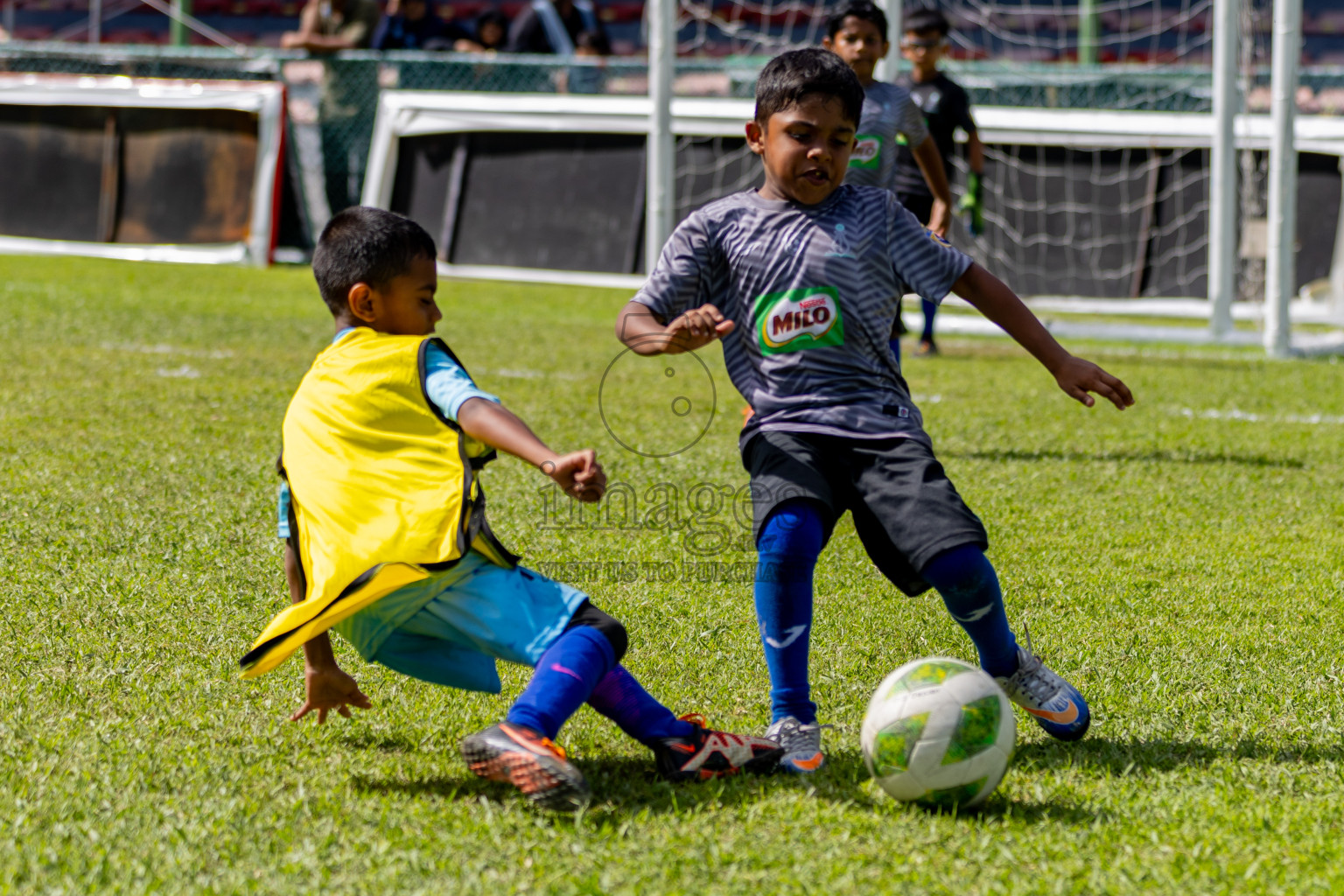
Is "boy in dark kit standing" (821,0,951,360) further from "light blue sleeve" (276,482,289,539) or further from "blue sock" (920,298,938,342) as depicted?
"light blue sleeve" (276,482,289,539)

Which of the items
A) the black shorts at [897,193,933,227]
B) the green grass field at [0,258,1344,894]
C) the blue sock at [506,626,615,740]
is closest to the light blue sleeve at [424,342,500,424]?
the blue sock at [506,626,615,740]

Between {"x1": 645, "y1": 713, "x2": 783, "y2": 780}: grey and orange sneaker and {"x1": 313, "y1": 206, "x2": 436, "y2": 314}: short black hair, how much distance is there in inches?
38.5

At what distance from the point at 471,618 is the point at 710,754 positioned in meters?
0.49

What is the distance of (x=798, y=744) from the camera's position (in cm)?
276

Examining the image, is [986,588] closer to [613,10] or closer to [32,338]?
[32,338]

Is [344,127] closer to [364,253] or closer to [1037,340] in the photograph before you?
[364,253]

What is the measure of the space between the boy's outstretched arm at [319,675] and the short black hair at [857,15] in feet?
12.5

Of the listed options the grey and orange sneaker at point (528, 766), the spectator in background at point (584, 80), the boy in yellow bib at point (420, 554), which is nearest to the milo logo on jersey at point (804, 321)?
the boy in yellow bib at point (420, 554)

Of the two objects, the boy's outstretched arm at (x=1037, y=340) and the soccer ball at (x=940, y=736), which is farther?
the boy's outstretched arm at (x=1037, y=340)

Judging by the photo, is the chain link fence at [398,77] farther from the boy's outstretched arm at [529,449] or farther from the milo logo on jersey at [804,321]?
the boy's outstretched arm at [529,449]

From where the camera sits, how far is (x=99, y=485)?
4926 mm

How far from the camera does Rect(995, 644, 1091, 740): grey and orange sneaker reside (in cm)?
285

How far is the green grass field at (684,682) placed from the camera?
229cm

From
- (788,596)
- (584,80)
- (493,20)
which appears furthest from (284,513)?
(493,20)
